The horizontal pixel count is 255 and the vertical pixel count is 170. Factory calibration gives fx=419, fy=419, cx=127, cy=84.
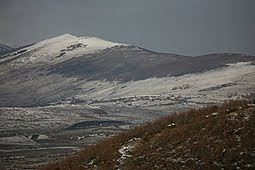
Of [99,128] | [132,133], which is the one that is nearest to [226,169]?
[132,133]

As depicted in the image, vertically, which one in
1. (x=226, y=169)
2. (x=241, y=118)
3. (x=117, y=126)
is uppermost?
(x=241, y=118)

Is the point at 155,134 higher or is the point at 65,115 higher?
the point at 155,134

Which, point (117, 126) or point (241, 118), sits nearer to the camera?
point (241, 118)

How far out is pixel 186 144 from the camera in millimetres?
17422

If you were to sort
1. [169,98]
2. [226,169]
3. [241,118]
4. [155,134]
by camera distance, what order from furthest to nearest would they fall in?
[169,98]
[155,134]
[241,118]
[226,169]

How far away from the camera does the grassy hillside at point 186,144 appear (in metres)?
15.5

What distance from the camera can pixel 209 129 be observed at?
1781 centimetres

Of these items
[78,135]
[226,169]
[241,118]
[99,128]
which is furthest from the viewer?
[99,128]

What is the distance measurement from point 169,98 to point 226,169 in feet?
572

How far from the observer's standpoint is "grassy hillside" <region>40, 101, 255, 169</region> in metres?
15.5

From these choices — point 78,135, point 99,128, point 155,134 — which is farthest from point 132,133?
point 99,128

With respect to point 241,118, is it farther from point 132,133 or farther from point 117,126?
point 117,126

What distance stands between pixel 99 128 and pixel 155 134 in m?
112

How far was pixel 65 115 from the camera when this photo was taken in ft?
500
